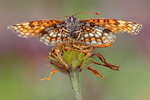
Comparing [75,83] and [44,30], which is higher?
[44,30]

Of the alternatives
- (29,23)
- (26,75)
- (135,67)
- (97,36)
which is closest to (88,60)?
(97,36)

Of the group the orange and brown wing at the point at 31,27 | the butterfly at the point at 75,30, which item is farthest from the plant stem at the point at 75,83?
the orange and brown wing at the point at 31,27

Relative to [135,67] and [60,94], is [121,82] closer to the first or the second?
[135,67]

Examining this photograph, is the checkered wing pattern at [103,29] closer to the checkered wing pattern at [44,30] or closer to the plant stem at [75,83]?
the checkered wing pattern at [44,30]

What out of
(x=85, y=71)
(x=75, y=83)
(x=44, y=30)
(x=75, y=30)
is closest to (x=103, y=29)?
(x=75, y=30)

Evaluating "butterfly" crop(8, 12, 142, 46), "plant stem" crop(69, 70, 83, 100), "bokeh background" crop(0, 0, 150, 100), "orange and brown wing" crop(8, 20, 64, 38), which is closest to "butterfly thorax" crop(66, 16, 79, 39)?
"butterfly" crop(8, 12, 142, 46)

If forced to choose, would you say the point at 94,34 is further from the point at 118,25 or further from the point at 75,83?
the point at 75,83

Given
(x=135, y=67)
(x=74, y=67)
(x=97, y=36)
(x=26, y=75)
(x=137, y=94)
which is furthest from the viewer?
(x=26, y=75)
